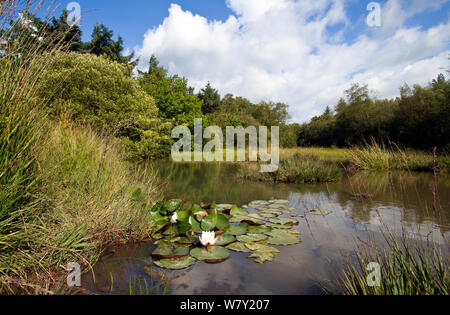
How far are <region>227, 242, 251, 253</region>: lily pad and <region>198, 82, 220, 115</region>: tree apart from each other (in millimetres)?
31003

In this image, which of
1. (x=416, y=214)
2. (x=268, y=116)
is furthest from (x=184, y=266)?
(x=268, y=116)

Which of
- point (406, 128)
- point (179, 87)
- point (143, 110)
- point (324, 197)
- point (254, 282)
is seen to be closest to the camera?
point (254, 282)

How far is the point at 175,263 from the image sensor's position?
2420 mm

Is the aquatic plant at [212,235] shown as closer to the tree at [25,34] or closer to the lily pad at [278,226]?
the lily pad at [278,226]

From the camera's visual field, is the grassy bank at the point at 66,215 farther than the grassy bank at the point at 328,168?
No

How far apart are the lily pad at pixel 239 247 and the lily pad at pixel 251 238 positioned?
0.32 ft

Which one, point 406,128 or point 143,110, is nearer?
point 143,110

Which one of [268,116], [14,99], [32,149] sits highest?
[268,116]

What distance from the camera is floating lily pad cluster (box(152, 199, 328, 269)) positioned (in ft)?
8.40

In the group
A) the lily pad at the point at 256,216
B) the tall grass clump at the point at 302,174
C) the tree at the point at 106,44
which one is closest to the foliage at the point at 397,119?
the tall grass clump at the point at 302,174

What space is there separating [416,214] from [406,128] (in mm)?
15910

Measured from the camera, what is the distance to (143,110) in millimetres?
13188

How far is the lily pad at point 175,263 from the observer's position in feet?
7.74
